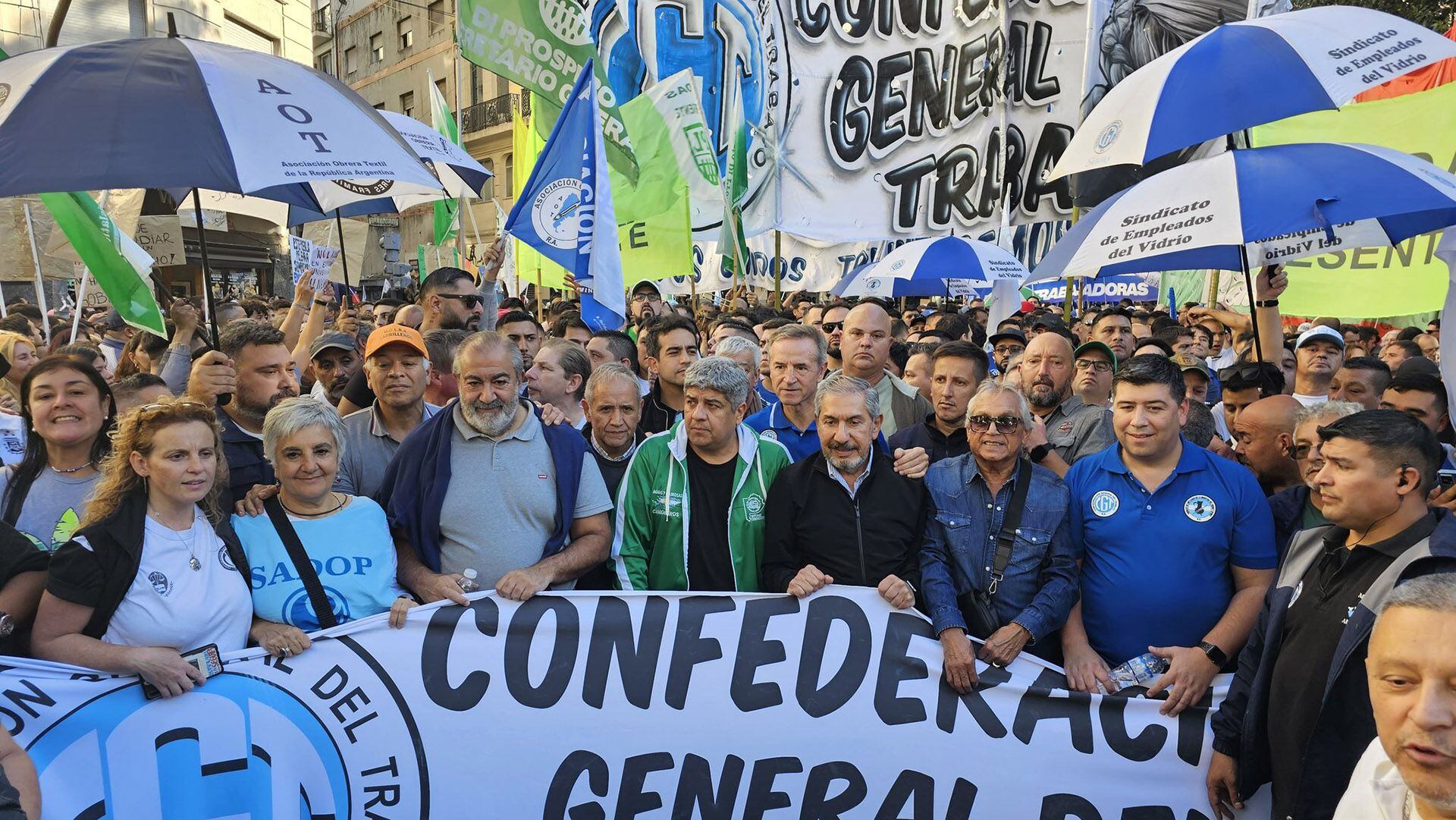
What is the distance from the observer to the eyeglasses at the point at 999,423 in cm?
357

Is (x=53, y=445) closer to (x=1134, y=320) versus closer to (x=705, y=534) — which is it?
(x=705, y=534)

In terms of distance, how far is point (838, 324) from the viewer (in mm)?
8727

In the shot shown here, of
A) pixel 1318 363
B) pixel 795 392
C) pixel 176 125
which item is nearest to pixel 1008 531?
pixel 795 392

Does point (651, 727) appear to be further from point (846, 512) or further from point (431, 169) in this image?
point (431, 169)

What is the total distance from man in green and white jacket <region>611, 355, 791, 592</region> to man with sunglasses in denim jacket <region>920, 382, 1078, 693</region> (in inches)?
26.8

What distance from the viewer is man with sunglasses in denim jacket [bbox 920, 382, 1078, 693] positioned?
3.40 metres

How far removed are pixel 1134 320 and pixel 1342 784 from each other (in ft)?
28.1

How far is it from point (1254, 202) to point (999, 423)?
1.27 metres

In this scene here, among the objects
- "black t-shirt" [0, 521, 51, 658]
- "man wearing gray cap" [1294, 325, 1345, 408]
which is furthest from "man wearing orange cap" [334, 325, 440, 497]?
"man wearing gray cap" [1294, 325, 1345, 408]

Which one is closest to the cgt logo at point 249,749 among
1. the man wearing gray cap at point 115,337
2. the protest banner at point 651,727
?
the protest banner at point 651,727

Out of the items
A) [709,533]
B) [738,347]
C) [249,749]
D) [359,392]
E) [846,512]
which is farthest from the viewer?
[738,347]

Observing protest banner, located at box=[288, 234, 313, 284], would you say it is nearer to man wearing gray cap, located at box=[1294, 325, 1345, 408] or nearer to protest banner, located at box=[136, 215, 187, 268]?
protest banner, located at box=[136, 215, 187, 268]

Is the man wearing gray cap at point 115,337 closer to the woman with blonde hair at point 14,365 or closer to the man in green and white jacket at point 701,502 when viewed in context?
the woman with blonde hair at point 14,365

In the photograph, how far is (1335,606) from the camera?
276cm
